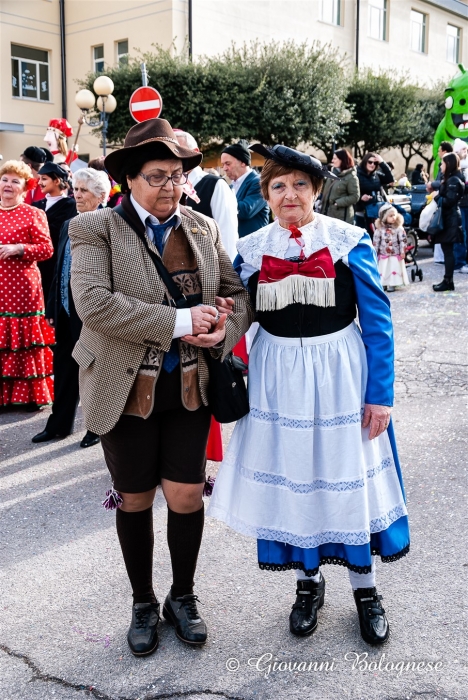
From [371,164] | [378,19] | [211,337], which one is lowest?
[211,337]

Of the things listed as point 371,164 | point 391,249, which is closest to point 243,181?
point 391,249

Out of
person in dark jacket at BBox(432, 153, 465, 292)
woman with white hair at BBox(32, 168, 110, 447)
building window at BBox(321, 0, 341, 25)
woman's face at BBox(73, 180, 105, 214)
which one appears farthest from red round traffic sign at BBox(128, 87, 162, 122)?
building window at BBox(321, 0, 341, 25)

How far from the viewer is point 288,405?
8.94 ft

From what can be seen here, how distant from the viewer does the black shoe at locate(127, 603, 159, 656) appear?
9.02ft

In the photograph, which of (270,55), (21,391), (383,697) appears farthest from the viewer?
(270,55)

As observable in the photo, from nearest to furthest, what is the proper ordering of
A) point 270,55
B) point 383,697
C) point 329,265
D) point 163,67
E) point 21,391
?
point 383,697 < point 329,265 < point 21,391 < point 163,67 < point 270,55

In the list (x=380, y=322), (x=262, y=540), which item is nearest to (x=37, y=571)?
(x=262, y=540)

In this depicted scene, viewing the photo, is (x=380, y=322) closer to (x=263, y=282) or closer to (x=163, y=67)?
(x=263, y=282)

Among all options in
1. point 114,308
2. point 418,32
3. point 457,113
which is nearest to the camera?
point 114,308

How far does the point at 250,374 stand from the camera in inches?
112

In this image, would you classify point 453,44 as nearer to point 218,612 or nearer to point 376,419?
point 376,419

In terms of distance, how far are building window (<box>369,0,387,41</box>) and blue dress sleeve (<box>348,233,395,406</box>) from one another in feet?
101

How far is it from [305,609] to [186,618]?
0.46m

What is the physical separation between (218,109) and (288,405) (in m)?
20.3
